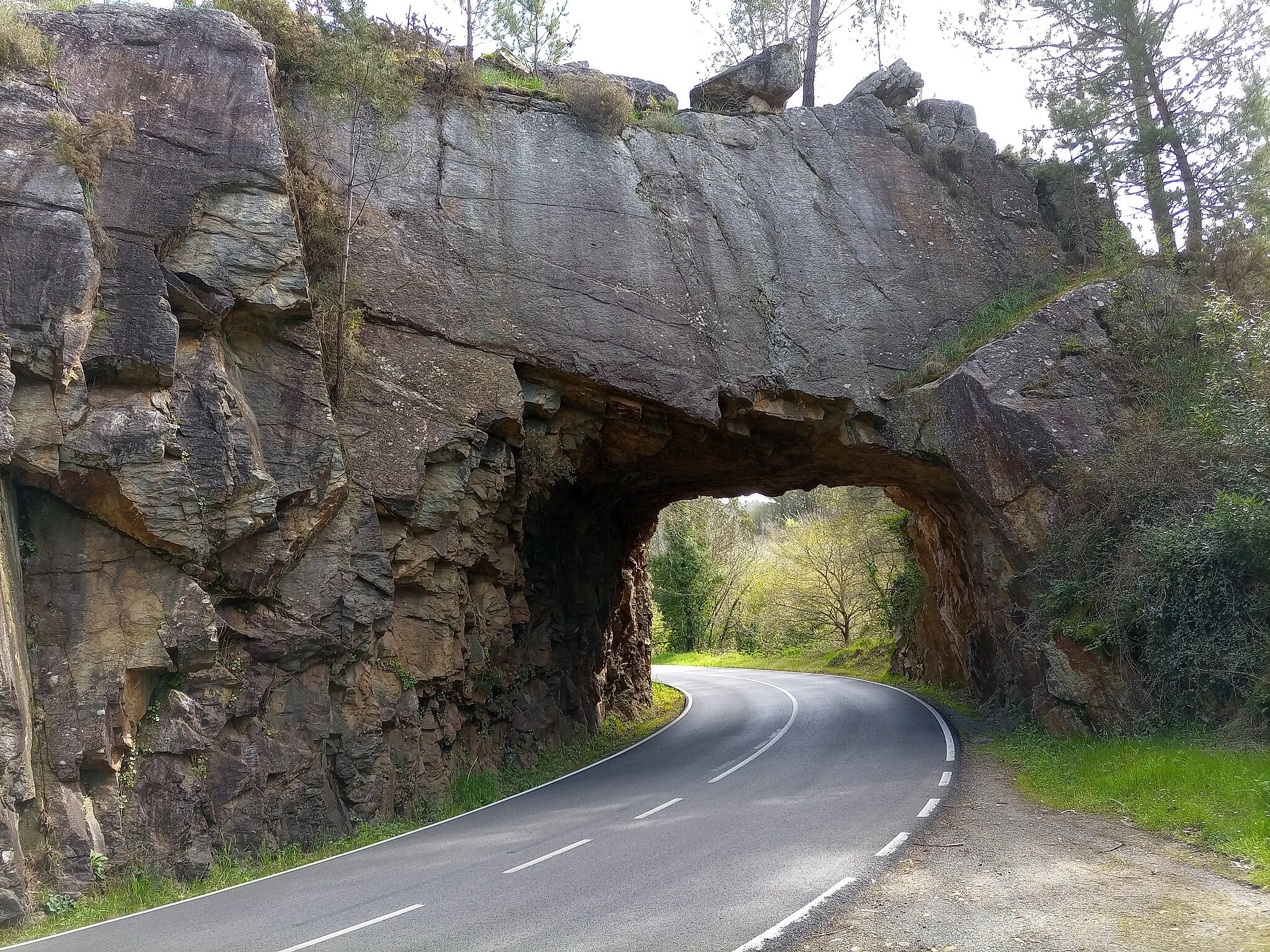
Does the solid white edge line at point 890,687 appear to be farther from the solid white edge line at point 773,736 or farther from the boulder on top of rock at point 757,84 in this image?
Result: the boulder on top of rock at point 757,84

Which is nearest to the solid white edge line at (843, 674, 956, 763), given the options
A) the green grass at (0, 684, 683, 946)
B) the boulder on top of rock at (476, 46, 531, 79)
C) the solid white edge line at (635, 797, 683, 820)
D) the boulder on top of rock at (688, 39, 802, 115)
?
the solid white edge line at (635, 797, 683, 820)

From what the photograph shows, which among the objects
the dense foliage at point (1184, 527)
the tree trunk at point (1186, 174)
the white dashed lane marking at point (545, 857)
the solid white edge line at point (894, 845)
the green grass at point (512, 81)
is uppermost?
the green grass at point (512, 81)

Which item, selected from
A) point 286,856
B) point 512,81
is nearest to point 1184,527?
point 286,856

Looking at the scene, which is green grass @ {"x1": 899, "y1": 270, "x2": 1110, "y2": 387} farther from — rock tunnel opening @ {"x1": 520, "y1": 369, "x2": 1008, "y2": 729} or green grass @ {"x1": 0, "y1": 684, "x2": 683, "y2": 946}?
green grass @ {"x1": 0, "y1": 684, "x2": 683, "y2": 946}

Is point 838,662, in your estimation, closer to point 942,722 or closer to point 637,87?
point 942,722

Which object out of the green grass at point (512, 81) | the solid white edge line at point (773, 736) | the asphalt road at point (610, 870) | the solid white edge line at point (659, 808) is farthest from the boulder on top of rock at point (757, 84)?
the solid white edge line at point (659, 808)

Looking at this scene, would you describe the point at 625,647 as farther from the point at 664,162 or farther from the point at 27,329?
the point at 27,329

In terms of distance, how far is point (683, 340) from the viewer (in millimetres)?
18078

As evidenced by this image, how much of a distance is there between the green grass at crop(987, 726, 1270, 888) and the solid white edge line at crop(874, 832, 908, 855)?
108 inches

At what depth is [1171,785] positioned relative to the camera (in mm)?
10922

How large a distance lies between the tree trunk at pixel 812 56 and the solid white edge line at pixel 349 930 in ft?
78.6

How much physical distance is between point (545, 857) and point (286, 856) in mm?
3983

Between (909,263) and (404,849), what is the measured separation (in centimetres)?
1560

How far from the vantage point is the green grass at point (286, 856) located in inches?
380
